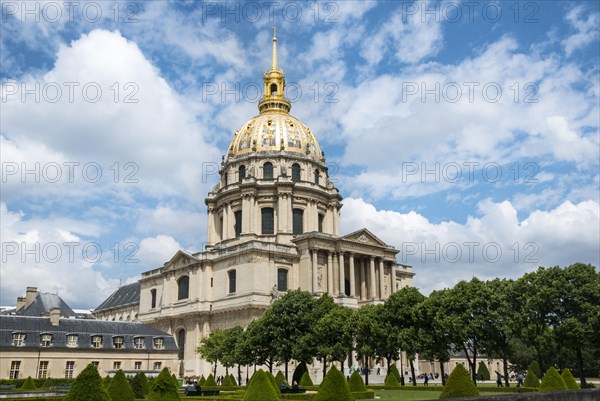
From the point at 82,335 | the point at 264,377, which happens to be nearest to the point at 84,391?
the point at 264,377

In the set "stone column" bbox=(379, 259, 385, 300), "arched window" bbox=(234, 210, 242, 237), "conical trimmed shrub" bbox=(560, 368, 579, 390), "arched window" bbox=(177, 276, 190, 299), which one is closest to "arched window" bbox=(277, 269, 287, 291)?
"arched window" bbox=(234, 210, 242, 237)

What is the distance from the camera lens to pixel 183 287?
257 ft

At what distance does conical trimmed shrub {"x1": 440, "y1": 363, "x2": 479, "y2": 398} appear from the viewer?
25.3 meters

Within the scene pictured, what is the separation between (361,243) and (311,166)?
52.0 ft

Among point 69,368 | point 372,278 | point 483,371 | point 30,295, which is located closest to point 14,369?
point 69,368

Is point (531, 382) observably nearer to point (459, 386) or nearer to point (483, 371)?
point (459, 386)

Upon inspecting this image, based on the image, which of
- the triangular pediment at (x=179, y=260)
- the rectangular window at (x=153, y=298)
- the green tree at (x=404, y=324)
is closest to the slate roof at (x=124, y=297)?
the rectangular window at (x=153, y=298)

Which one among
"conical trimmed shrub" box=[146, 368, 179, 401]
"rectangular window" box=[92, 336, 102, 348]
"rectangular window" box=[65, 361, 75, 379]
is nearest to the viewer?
"conical trimmed shrub" box=[146, 368, 179, 401]

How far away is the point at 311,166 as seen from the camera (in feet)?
276

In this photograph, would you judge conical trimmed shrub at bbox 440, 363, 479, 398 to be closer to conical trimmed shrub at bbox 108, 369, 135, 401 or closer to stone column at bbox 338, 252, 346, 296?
conical trimmed shrub at bbox 108, 369, 135, 401

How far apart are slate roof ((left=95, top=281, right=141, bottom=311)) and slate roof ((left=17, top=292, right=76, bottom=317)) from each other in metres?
12.1

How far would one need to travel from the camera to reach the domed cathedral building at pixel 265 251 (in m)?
69.9

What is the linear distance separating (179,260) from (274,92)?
105ft

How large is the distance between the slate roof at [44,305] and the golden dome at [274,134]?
3429 centimetres
